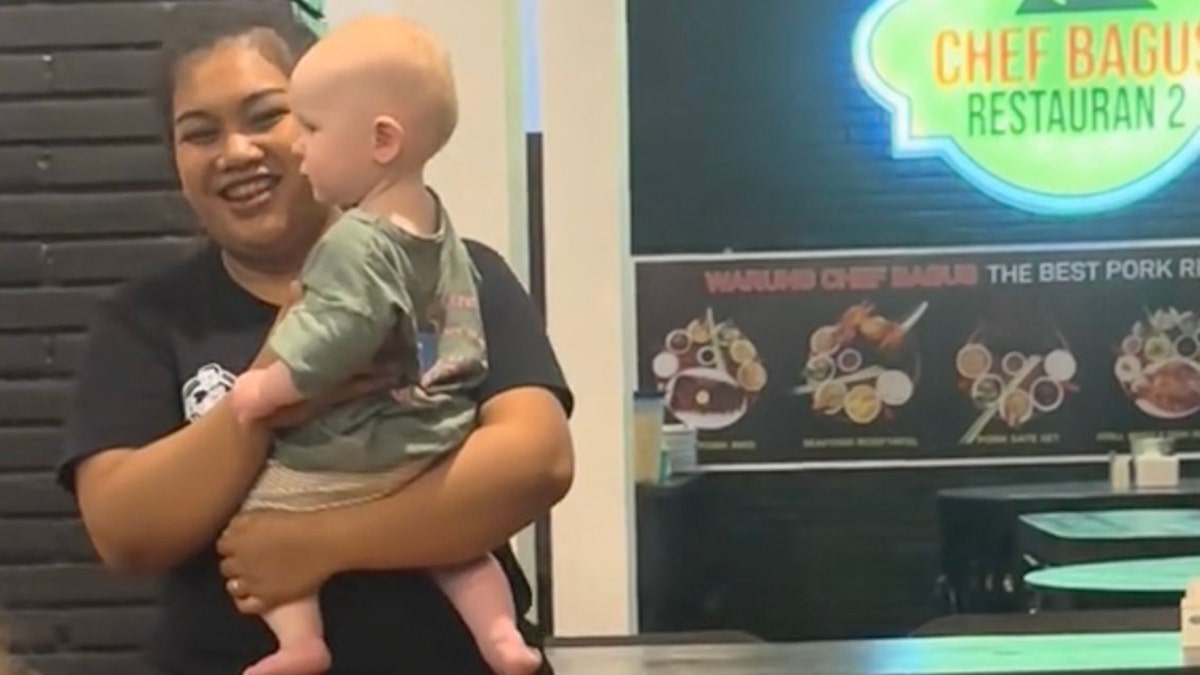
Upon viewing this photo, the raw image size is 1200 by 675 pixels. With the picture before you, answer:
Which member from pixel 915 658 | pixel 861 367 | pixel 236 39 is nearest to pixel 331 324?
pixel 236 39

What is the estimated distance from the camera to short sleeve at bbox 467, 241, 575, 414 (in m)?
1.65

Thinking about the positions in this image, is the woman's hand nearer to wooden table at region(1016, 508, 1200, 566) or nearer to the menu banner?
wooden table at region(1016, 508, 1200, 566)

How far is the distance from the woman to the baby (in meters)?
0.03

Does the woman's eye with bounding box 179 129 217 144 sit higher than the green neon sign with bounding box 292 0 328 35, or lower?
lower

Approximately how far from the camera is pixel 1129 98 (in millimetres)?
4738

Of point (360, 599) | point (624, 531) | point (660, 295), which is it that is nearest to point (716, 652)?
point (360, 599)

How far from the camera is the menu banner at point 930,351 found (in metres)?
4.83

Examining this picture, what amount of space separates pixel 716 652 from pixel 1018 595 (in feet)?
6.63

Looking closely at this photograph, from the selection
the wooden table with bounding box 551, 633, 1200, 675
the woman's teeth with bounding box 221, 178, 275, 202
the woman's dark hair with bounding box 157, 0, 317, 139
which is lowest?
the wooden table with bounding box 551, 633, 1200, 675

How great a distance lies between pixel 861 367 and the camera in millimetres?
4879

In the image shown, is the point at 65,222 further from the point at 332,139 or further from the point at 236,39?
the point at 332,139

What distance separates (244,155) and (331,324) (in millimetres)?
248

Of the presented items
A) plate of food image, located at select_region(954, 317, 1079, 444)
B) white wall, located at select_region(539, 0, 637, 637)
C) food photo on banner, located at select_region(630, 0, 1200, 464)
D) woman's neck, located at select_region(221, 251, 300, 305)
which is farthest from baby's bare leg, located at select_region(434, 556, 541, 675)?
plate of food image, located at select_region(954, 317, 1079, 444)

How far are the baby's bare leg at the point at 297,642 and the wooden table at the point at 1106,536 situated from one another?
2573 millimetres
